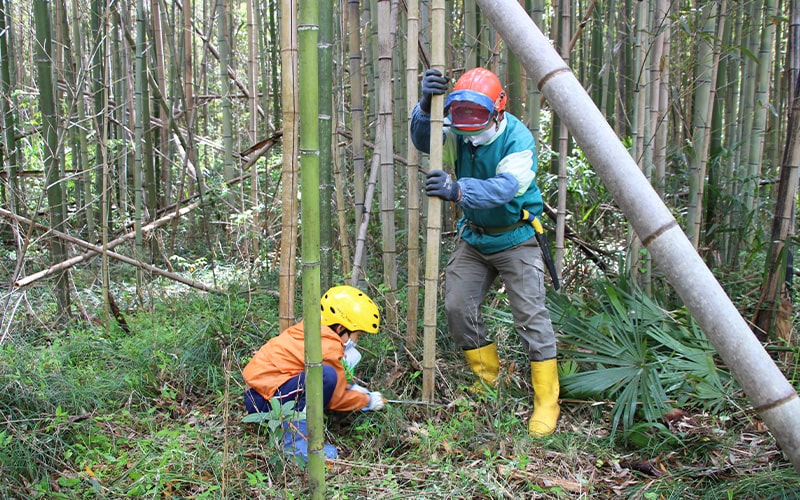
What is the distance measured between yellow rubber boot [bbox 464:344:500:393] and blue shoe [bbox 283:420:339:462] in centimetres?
88

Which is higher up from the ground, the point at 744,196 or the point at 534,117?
the point at 534,117

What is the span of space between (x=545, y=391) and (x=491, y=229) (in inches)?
34.2

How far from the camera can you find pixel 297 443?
9.11ft

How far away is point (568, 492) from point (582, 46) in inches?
230

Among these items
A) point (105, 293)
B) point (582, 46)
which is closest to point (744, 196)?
point (582, 46)

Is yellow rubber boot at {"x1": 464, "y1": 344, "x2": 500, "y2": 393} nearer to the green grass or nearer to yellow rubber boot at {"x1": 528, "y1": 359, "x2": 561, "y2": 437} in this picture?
the green grass

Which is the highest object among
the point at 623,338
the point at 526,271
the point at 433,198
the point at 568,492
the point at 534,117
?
the point at 534,117

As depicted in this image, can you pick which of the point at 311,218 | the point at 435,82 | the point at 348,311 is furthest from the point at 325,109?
the point at 311,218

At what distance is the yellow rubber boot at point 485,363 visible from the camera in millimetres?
3332

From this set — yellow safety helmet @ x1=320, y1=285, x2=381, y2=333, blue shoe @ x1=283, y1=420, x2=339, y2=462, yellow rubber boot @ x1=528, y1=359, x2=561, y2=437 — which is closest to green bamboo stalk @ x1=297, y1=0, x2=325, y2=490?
blue shoe @ x1=283, y1=420, x2=339, y2=462

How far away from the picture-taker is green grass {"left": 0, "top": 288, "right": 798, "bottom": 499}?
245 cm

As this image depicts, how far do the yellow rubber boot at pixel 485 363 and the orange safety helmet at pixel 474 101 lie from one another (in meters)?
1.16

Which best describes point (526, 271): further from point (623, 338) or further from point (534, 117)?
point (534, 117)

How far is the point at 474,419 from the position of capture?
9.62 ft
